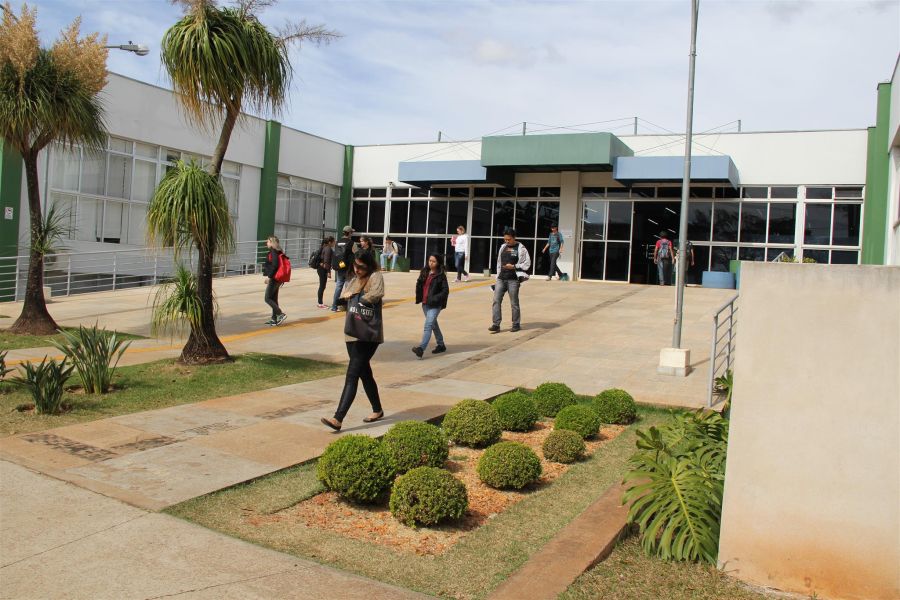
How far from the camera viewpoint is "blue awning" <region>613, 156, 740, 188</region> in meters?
23.2

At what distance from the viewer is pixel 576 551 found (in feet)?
13.3

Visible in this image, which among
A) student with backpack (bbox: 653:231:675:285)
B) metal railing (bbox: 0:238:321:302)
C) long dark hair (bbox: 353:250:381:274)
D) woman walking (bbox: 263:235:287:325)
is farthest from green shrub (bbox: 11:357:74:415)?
student with backpack (bbox: 653:231:675:285)

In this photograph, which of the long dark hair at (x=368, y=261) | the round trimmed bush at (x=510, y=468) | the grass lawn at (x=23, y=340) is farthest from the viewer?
the grass lawn at (x=23, y=340)

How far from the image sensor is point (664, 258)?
2394 cm

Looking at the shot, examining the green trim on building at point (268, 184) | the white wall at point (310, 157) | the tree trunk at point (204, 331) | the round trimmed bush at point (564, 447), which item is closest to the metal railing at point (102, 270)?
the green trim on building at point (268, 184)

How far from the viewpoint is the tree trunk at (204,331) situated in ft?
31.3

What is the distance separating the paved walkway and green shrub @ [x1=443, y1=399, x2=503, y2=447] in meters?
0.75

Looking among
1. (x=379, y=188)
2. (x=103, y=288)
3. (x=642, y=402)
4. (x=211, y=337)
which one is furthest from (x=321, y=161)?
(x=642, y=402)

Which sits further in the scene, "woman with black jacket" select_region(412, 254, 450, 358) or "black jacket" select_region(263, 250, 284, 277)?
"black jacket" select_region(263, 250, 284, 277)

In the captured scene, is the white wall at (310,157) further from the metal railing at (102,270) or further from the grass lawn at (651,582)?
the grass lawn at (651,582)

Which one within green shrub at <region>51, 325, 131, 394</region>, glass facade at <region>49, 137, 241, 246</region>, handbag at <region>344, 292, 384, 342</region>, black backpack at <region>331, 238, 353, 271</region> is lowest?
green shrub at <region>51, 325, 131, 394</region>

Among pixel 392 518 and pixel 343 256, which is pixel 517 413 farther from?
pixel 343 256

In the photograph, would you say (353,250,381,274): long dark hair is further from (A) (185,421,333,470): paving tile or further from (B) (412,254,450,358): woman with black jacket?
(B) (412,254,450,358): woman with black jacket

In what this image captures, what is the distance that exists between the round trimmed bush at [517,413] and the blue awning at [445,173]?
2055cm
